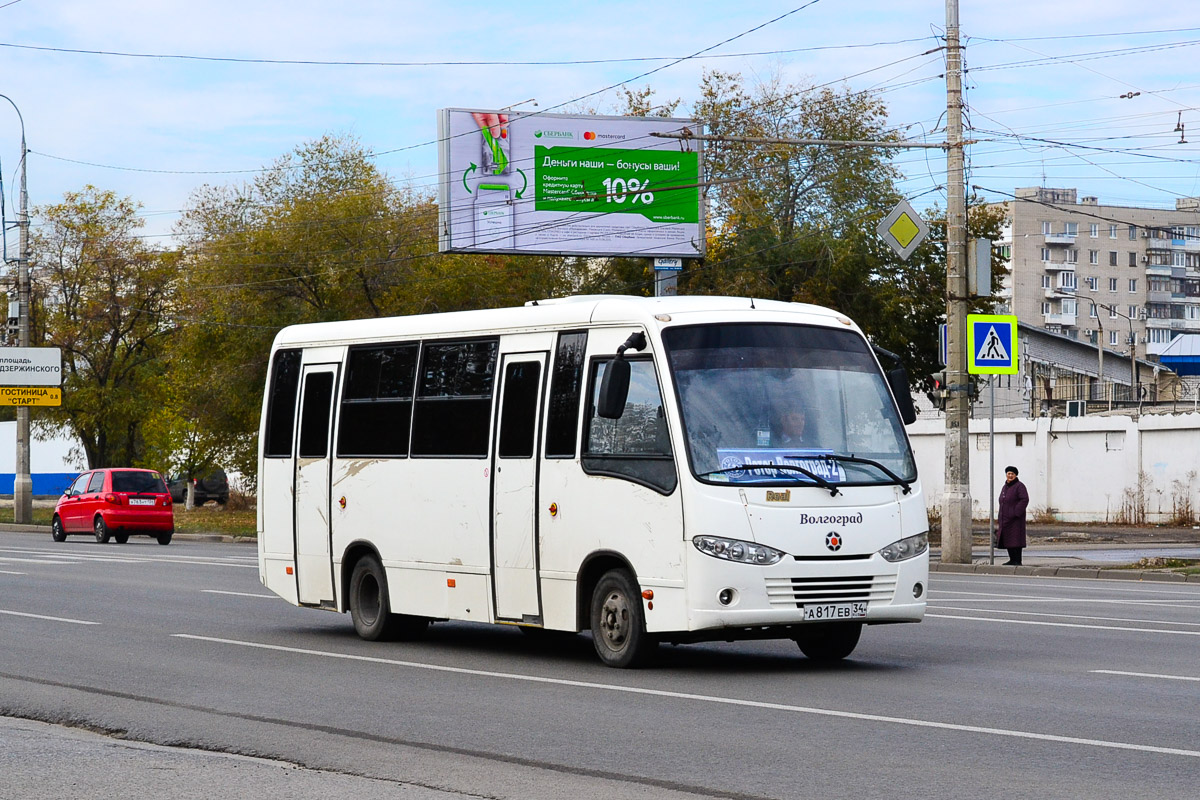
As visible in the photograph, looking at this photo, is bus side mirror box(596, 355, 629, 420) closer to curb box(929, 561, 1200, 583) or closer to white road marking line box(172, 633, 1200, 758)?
white road marking line box(172, 633, 1200, 758)

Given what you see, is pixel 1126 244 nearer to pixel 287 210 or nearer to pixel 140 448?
pixel 140 448

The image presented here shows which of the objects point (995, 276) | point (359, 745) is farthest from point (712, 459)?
point (995, 276)

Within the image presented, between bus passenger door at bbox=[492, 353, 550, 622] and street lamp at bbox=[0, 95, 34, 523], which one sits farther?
street lamp at bbox=[0, 95, 34, 523]

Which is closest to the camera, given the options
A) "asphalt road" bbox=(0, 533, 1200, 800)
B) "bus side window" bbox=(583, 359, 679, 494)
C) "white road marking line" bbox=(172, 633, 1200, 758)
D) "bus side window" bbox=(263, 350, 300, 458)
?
"asphalt road" bbox=(0, 533, 1200, 800)

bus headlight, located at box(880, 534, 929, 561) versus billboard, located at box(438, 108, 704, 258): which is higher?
billboard, located at box(438, 108, 704, 258)

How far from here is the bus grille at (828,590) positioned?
11797mm

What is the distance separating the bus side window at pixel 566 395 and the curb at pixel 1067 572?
45.1 ft

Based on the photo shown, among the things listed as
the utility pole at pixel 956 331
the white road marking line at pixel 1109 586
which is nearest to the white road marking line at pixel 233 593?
the white road marking line at pixel 1109 586

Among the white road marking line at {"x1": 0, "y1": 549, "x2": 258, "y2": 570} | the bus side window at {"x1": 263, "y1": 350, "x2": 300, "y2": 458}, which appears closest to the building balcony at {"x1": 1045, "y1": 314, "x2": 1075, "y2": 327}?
the white road marking line at {"x1": 0, "y1": 549, "x2": 258, "y2": 570}

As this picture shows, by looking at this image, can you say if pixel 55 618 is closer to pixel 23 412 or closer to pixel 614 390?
pixel 614 390

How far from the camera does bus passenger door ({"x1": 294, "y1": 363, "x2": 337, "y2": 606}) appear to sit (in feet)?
51.6

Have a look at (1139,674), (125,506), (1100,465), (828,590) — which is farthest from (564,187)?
(1139,674)

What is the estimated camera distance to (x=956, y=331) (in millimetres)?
27516

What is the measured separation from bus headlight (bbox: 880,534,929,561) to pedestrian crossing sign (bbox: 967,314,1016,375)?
14.3 m
